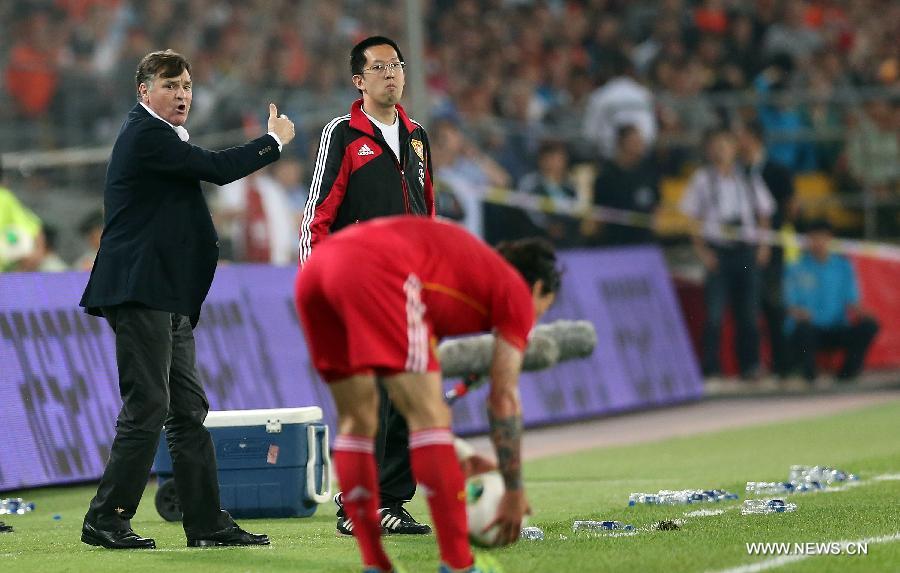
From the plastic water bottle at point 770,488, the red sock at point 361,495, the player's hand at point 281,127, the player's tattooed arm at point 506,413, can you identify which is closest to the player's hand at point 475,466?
the player's tattooed arm at point 506,413

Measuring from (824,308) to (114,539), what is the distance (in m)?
13.5

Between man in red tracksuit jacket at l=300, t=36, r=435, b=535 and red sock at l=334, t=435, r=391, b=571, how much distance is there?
7.33 ft

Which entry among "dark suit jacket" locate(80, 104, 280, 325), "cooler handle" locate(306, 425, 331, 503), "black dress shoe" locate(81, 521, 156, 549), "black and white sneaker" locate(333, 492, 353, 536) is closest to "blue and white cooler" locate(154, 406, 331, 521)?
"cooler handle" locate(306, 425, 331, 503)

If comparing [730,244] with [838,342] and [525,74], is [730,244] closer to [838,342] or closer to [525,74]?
[838,342]

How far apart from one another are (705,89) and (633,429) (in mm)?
7748

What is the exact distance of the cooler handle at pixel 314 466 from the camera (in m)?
9.73

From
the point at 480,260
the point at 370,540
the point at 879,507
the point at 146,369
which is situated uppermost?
the point at 480,260

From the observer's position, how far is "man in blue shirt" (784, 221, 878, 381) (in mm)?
20078

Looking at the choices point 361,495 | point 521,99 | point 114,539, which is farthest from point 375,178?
point 521,99

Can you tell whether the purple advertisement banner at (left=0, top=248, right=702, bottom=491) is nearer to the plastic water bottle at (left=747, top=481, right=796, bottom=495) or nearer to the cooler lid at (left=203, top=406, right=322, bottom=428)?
the plastic water bottle at (left=747, top=481, right=796, bottom=495)

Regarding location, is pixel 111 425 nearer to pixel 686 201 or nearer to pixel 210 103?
pixel 210 103

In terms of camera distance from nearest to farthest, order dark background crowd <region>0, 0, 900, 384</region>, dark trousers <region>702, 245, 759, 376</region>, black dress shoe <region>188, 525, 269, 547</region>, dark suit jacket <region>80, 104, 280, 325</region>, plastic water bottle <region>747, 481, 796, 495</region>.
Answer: dark suit jacket <region>80, 104, 280, 325</region> < black dress shoe <region>188, 525, 269, 547</region> < plastic water bottle <region>747, 481, 796, 495</region> < dark background crowd <region>0, 0, 900, 384</region> < dark trousers <region>702, 245, 759, 376</region>

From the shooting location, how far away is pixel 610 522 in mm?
8547

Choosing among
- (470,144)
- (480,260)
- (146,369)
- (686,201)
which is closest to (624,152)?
(686,201)
